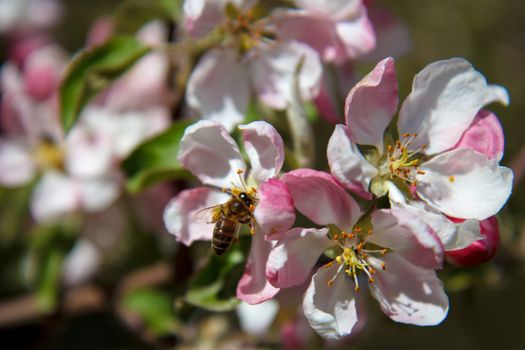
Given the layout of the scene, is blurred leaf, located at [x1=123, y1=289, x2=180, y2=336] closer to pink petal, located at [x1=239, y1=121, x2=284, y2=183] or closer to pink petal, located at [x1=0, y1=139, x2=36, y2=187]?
pink petal, located at [x1=0, y1=139, x2=36, y2=187]

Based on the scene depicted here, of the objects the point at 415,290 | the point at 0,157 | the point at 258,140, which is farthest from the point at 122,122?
the point at 415,290

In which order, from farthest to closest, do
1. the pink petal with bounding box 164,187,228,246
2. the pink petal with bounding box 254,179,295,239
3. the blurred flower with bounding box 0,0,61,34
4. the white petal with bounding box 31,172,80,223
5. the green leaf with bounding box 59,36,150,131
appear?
1. the blurred flower with bounding box 0,0,61,34
2. the white petal with bounding box 31,172,80,223
3. the green leaf with bounding box 59,36,150,131
4. the pink petal with bounding box 164,187,228,246
5. the pink petal with bounding box 254,179,295,239

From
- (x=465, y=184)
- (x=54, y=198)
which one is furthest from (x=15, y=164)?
(x=465, y=184)

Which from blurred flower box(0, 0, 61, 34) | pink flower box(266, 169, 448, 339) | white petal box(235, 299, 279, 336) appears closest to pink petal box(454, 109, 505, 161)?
pink flower box(266, 169, 448, 339)

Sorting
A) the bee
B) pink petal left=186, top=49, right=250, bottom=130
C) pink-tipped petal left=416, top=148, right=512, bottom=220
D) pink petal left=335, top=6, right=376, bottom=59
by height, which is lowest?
pink-tipped petal left=416, top=148, right=512, bottom=220

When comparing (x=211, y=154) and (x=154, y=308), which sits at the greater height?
(x=211, y=154)

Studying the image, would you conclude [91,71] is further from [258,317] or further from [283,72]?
[258,317]
